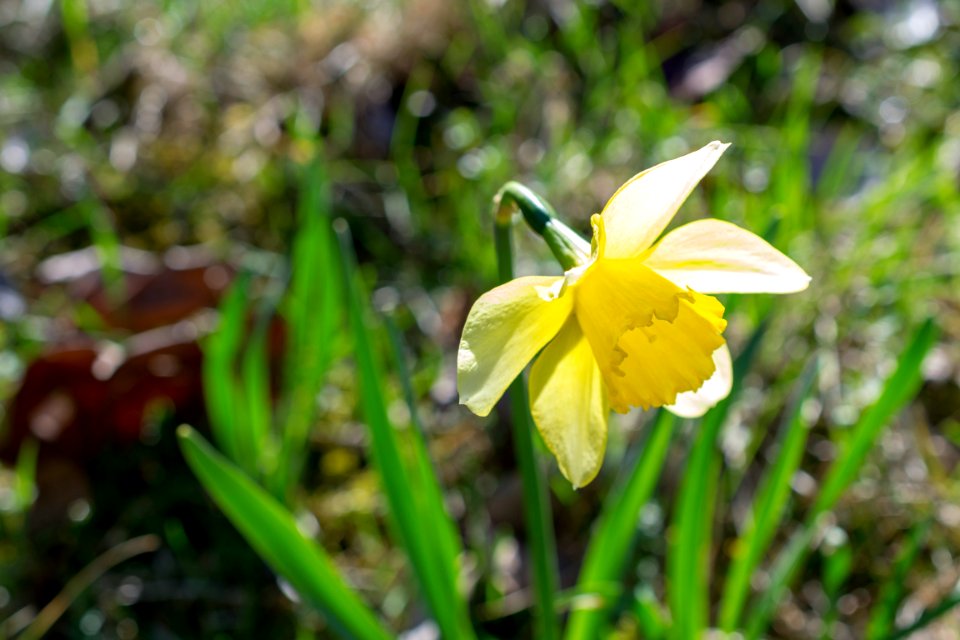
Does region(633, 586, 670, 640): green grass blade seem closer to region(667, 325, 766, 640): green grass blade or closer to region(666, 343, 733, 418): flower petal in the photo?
region(667, 325, 766, 640): green grass blade

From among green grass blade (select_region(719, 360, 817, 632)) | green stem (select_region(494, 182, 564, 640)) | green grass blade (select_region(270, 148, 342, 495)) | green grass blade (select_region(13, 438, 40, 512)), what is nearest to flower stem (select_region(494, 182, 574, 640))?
green stem (select_region(494, 182, 564, 640))

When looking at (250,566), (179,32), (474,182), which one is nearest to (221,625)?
(250,566)

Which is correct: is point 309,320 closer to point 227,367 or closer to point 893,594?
point 227,367

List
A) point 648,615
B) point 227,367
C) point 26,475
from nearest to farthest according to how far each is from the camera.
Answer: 1. point 648,615
2. point 227,367
3. point 26,475

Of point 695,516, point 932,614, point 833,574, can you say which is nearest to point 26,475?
point 695,516

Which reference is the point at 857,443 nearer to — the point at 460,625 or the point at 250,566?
the point at 460,625
